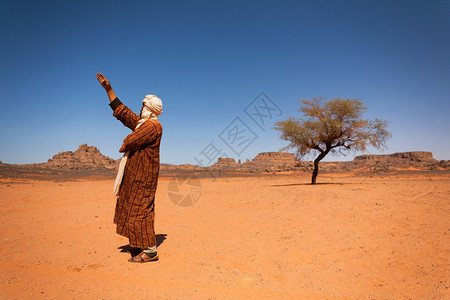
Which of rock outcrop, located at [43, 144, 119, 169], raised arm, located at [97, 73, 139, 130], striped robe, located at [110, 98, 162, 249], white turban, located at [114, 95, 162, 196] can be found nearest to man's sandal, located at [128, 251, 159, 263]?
striped robe, located at [110, 98, 162, 249]

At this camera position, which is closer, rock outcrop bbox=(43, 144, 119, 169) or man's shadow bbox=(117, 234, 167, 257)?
man's shadow bbox=(117, 234, 167, 257)

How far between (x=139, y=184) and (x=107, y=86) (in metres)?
1.55

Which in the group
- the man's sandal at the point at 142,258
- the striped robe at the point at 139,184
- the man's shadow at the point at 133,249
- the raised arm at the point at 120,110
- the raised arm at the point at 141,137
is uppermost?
the raised arm at the point at 120,110

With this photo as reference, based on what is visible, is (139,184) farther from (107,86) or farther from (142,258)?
(107,86)

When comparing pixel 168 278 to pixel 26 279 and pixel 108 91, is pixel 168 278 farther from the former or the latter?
pixel 108 91

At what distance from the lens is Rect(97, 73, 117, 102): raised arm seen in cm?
364

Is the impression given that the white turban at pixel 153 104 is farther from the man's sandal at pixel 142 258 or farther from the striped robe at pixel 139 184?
the man's sandal at pixel 142 258

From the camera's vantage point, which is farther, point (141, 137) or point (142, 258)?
point (141, 137)

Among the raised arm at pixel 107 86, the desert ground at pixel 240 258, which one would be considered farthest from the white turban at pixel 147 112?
the desert ground at pixel 240 258

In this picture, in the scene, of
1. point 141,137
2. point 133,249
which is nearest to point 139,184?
point 141,137

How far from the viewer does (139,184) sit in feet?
11.6

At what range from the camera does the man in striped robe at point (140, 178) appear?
11.3 ft

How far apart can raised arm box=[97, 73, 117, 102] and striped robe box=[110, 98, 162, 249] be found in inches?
29.2

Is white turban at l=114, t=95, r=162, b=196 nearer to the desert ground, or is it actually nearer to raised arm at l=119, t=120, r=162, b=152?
raised arm at l=119, t=120, r=162, b=152
